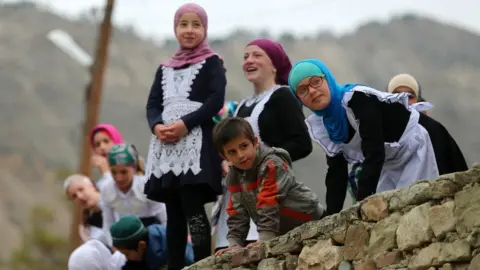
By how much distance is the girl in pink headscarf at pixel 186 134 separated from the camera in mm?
8220

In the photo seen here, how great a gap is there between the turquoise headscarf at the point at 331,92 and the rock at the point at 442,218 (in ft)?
4.79

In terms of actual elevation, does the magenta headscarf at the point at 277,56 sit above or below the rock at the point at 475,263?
above

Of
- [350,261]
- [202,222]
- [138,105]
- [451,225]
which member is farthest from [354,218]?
[138,105]

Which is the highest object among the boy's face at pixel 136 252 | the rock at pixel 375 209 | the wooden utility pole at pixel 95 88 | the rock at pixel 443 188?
the wooden utility pole at pixel 95 88

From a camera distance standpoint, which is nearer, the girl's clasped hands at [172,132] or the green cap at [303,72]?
the green cap at [303,72]

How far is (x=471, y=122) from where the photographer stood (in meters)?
59.2

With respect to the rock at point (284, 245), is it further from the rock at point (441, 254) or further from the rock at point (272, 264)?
the rock at point (441, 254)

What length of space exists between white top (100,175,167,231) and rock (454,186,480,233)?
399 cm

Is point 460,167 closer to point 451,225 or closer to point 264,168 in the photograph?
point 264,168

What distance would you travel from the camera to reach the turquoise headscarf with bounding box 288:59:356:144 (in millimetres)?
7254

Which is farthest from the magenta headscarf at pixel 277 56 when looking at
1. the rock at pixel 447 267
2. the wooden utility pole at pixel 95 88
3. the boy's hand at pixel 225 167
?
the wooden utility pole at pixel 95 88

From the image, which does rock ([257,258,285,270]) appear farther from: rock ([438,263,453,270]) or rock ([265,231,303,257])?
rock ([438,263,453,270])

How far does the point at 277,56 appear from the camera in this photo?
8.45m

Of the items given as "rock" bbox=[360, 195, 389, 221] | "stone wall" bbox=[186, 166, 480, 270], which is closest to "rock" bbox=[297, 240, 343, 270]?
"stone wall" bbox=[186, 166, 480, 270]
